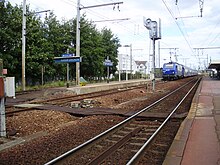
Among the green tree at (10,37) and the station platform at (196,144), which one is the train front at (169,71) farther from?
the station platform at (196,144)

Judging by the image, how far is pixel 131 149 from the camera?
689 centimetres

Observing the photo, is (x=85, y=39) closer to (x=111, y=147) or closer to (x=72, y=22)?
(x=72, y=22)

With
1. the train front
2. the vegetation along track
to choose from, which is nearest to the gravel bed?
the vegetation along track

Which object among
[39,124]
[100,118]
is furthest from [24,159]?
[100,118]

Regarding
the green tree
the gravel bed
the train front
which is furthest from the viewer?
the train front

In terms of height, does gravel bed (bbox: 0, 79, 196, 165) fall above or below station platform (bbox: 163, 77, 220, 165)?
below

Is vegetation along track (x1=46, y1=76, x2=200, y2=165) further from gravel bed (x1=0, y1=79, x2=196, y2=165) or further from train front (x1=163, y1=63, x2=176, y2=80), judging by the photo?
train front (x1=163, y1=63, x2=176, y2=80)

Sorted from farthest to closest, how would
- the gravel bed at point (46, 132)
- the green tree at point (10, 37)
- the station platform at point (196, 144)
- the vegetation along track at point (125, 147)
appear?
the green tree at point (10, 37) → the gravel bed at point (46, 132) → the vegetation along track at point (125, 147) → the station platform at point (196, 144)

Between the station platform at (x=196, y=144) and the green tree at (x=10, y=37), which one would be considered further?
the green tree at (x=10, y=37)

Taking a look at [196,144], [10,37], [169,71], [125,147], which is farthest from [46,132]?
[169,71]

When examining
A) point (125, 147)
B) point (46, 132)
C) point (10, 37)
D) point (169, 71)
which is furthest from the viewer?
point (169, 71)

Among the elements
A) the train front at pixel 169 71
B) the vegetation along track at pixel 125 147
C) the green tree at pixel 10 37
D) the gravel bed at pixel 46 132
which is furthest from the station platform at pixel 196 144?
the train front at pixel 169 71

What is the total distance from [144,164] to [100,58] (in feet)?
142

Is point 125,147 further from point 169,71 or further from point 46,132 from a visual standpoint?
point 169,71
